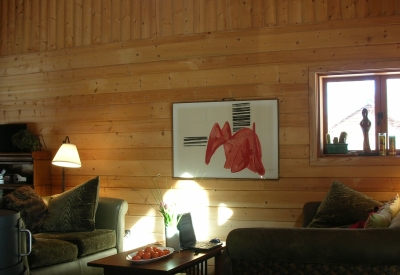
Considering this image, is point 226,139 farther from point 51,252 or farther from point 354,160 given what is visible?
point 51,252

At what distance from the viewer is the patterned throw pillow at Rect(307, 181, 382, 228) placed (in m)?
3.82

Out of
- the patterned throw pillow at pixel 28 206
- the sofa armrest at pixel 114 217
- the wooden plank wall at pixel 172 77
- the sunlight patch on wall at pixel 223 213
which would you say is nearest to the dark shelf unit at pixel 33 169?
the wooden plank wall at pixel 172 77

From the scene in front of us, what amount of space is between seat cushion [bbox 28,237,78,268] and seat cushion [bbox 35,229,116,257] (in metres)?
0.09

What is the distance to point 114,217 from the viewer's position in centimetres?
471

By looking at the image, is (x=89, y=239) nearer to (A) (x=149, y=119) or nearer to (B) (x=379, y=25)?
(A) (x=149, y=119)

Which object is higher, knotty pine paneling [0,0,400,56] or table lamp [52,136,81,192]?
knotty pine paneling [0,0,400,56]

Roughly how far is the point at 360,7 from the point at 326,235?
9.08 ft

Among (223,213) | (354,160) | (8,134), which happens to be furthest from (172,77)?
(8,134)

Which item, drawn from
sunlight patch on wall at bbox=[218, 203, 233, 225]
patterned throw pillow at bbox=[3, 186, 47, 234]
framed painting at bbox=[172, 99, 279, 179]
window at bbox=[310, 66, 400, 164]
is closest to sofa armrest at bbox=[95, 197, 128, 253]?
patterned throw pillow at bbox=[3, 186, 47, 234]

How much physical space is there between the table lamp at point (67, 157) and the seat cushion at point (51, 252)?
1050 millimetres

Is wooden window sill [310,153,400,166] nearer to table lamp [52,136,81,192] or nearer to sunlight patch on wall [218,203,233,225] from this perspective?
sunlight patch on wall [218,203,233,225]

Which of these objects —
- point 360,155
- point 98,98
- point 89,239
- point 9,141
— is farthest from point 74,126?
point 360,155

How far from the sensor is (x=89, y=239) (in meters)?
4.31

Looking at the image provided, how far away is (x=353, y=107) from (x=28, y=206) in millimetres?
3185
